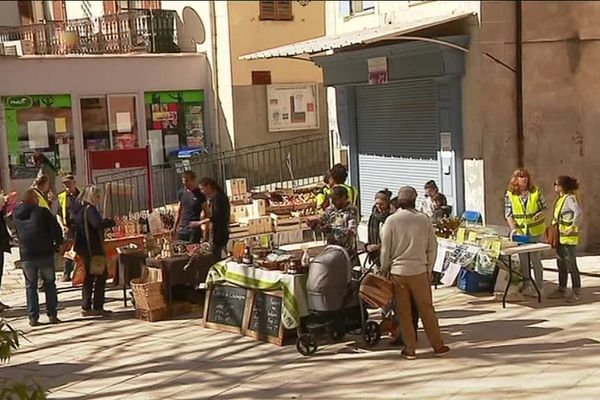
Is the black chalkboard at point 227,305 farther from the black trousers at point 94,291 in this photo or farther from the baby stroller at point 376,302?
the black trousers at point 94,291

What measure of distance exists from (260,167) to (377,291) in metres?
12.9

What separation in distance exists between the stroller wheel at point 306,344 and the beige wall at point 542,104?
4991 millimetres

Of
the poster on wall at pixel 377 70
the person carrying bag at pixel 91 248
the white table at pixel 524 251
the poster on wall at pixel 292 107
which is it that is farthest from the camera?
the poster on wall at pixel 292 107

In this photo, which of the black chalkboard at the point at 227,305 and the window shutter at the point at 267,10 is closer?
the black chalkboard at the point at 227,305

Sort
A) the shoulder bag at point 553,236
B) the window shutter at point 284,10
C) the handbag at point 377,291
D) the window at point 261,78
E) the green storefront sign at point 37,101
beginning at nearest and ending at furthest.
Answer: the handbag at point 377,291
the shoulder bag at point 553,236
the green storefront sign at point 37,101
the window at point 261,78
the window shutter at point 284,10

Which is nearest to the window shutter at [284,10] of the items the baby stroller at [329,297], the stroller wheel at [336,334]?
the baby stroller at [329,297]

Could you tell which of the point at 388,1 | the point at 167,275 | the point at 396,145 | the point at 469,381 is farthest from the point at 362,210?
the point at 469,381

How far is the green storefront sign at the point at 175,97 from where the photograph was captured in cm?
2045

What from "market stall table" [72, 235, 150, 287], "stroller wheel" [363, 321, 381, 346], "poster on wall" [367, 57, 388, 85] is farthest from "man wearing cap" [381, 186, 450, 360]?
"poster on wall" [367, 57, 388, 85]

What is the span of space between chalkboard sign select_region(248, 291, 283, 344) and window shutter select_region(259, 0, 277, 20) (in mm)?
12920

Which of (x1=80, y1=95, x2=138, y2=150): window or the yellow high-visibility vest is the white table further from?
(x1=80, y1=95, x2=138, y2=150): window

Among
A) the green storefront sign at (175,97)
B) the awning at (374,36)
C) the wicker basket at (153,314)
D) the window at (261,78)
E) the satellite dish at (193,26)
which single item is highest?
the satellite dish at (193,26)

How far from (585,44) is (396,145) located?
349 cm

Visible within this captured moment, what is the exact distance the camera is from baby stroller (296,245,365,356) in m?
8.70
